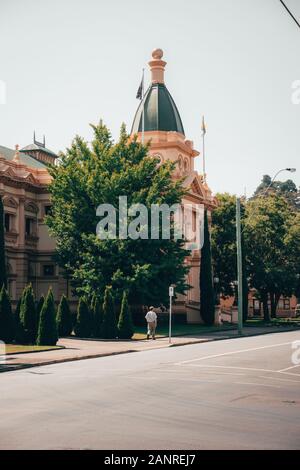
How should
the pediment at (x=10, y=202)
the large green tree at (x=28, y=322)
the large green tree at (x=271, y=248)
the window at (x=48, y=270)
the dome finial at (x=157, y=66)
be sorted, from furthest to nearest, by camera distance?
the dome finial at (x=157, y=66)
the large green tree at (x=271, y=248)
the window at (x=48, y=270)
the pediment at (x=10, y=202)
the large green tree at (x=28, y=322)

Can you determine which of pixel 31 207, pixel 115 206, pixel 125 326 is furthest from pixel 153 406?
pixel 31 207

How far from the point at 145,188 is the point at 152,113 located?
18840 millimetres

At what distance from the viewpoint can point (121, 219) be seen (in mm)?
42188

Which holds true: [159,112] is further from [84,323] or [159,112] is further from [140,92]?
→ [84,323]

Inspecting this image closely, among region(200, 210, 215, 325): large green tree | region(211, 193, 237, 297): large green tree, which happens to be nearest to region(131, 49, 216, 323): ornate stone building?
region(211, 193, 237, 297): large green tree

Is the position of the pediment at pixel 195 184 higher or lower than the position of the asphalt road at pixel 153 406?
higher

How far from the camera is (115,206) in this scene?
42875 millimetres

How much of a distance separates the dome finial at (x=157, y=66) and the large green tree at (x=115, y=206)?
18226 millimetres

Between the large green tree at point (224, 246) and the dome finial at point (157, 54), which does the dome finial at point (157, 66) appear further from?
the large green tree at point (224, 246)

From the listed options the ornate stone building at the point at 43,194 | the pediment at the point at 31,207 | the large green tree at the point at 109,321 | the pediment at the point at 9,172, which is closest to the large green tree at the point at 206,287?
Result: the ornate stone building at the point at 43,194

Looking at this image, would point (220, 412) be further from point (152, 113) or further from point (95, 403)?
point (152, 113)

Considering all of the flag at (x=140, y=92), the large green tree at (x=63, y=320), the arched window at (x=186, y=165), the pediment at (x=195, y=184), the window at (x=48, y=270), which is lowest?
the large green tree at (x=63, y=320)

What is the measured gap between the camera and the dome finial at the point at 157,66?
204ft
